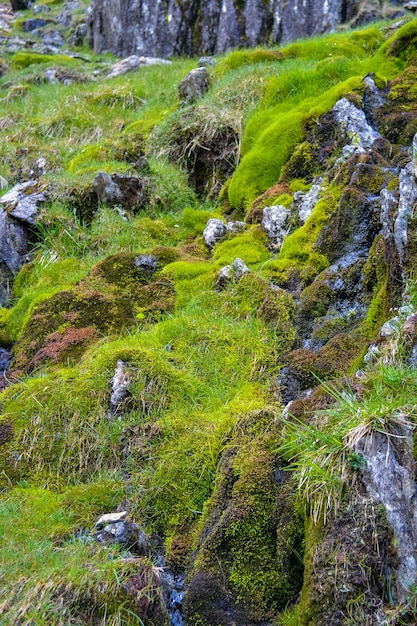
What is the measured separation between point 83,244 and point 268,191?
9.30ft

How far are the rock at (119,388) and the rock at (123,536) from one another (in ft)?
5.18

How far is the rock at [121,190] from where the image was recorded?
9.48 metres

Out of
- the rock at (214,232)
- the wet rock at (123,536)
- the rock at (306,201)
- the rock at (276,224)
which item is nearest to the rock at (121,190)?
the rock at (214,232)

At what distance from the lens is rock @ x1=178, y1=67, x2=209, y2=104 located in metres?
12.0

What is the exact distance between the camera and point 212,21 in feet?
56.3

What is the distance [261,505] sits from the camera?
4.02m

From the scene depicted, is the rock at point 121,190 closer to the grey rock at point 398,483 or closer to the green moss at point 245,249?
the green moss at point 245,249

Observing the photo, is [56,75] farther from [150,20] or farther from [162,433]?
[162,433]

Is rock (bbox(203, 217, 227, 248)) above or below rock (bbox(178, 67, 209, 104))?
below

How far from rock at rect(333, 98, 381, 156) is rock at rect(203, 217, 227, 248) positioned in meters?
1.93

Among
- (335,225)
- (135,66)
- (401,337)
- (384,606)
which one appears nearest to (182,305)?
(335,225)

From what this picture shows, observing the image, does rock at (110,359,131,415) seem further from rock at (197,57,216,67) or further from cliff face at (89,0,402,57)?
cliff face at (89,0,402,57)

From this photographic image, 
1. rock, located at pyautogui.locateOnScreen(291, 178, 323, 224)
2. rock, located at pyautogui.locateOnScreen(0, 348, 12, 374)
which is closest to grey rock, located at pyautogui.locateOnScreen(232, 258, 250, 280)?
rock, located at pyautogui.locateOnScreen(291, 178, 323, 224)

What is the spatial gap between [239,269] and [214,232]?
1674 mm
